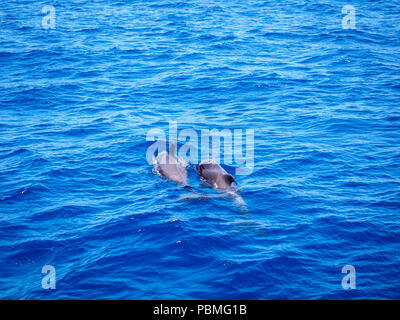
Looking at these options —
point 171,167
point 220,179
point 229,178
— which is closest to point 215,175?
point 220,179

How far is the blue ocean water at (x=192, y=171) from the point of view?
11.7 meters

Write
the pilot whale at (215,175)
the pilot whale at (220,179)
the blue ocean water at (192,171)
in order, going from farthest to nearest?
the pilot whale at (215,175), the pilot whale at (220,179), the blue ocean water at (192,171)

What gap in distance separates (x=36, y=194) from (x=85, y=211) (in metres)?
2.26

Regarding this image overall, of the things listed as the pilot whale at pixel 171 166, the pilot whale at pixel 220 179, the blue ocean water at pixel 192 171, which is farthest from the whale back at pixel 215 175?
the pilot whale at pixel 171 166

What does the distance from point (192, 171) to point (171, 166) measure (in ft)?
2.70

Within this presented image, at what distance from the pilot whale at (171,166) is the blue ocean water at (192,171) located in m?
0.37

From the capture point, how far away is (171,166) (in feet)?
54.9

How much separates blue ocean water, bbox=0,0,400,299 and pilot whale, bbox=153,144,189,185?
1.21 feet

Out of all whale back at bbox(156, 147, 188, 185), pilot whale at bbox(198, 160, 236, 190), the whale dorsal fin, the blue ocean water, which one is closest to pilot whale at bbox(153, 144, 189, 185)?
whale back at bbox(156, 147, 188, 185)

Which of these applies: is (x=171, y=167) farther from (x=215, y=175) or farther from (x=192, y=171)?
(x=215, y=175)

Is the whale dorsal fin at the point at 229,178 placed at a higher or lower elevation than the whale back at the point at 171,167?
lower

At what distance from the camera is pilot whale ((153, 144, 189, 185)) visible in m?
16.2

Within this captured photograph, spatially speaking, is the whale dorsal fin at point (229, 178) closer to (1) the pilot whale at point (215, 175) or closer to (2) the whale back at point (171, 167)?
(1) the pilot whale at point (215, 175)
